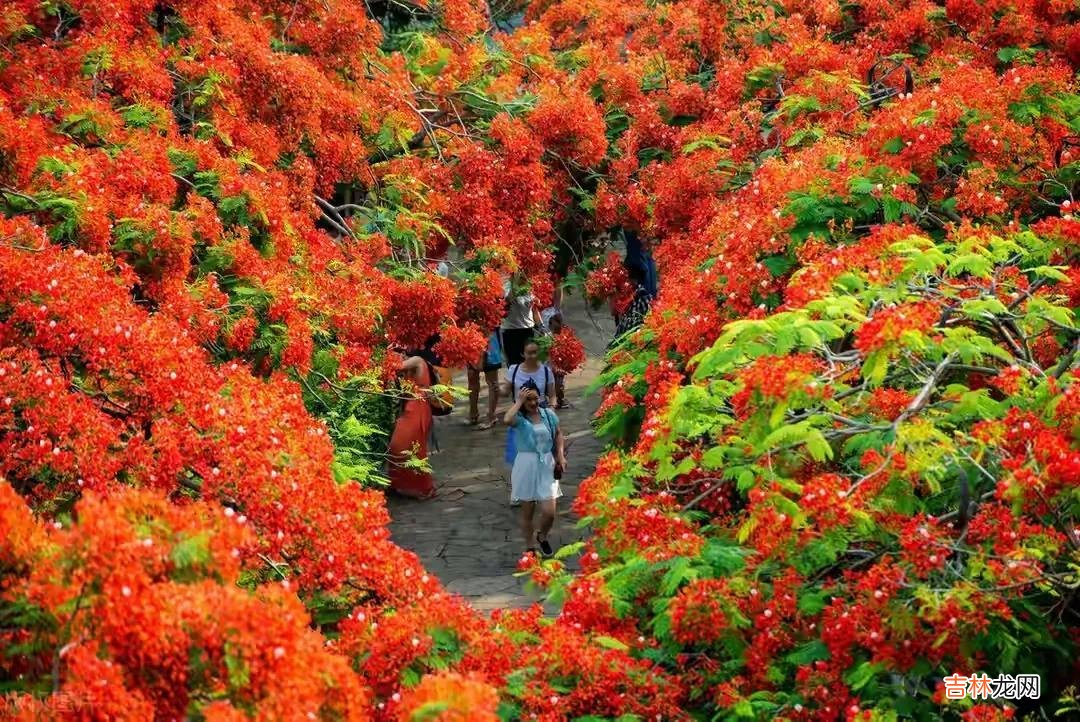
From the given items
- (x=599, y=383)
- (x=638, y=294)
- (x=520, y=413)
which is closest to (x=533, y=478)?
(x=520, y=413)

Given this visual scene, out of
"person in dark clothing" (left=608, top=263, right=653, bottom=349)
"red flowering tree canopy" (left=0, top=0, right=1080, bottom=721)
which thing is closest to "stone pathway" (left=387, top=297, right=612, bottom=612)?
"person in dark clothing" (left=608, top=263, right=653, bottom=349)

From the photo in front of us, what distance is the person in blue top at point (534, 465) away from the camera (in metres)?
11.6

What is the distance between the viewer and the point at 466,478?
46.8ft

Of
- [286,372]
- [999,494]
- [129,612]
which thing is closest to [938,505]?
[999,494]

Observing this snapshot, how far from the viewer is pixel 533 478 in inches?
458

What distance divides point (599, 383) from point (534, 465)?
245 cm

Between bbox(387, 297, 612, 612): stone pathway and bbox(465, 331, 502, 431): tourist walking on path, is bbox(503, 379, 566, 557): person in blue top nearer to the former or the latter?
bbox(387, 297, 612, 612): stone pathway

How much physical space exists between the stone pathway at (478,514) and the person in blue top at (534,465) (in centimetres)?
25

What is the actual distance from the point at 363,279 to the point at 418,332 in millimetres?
795

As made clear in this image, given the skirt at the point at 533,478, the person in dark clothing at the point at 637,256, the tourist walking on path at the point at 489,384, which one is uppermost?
the person in dark clothing at the point at 637,256

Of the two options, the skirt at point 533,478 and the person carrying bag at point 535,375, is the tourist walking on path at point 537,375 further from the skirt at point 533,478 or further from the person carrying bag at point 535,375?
the skirt at point 533,478

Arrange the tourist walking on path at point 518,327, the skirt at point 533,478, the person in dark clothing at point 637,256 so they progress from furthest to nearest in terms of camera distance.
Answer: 1. the tourist walking on path at point 518,327
2. the person in dark clothing at point 637,256
3. the skirt at point 533,478

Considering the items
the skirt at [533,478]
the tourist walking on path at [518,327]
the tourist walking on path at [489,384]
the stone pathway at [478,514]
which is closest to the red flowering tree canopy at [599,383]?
the skirt at [533,478]

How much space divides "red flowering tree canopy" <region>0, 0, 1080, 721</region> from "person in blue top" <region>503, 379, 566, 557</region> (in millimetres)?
769
